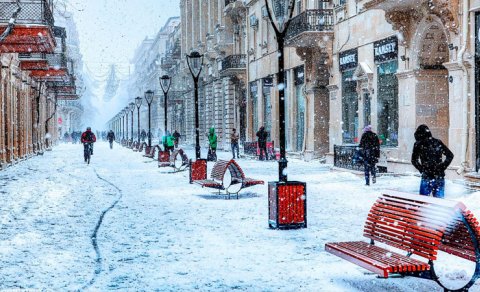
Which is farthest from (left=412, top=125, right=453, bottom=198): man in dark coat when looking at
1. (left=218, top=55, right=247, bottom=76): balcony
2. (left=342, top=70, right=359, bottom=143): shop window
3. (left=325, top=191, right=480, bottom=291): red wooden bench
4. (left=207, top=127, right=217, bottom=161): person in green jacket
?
(left=218, top=55, right=247, bottom=76): balcony

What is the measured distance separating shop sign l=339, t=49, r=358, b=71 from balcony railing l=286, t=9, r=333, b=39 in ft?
4.49

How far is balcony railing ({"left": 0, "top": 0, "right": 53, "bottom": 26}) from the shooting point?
21234 mm

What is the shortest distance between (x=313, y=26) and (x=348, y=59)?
2.12 metres

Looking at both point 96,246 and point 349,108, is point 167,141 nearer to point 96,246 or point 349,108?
point 349,108

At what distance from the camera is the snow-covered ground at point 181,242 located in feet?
21.6

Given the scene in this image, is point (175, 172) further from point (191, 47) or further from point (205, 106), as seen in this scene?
point (191, 47)

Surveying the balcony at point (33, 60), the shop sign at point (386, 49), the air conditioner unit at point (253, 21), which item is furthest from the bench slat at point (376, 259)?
the air conditioner unit at point (253, 21)

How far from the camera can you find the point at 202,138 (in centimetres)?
5472

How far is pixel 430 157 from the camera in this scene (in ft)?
33.8

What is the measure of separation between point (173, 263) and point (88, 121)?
164525 mm

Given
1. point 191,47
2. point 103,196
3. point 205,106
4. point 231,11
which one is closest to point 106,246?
point 103,196

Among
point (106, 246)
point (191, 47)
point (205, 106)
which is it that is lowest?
point (106, 246)

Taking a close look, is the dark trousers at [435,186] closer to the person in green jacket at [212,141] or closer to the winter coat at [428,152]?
the winter coat at [428,152]

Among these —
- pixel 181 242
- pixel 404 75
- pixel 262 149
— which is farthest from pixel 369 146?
pixel 262 149
